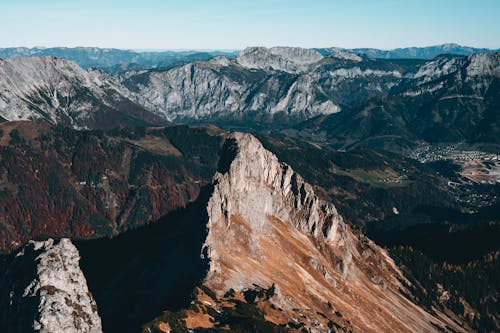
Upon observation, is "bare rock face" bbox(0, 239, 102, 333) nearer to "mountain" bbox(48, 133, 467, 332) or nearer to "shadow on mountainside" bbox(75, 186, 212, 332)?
"shadow on mountainside" bbox(75, 186, 212, 332)

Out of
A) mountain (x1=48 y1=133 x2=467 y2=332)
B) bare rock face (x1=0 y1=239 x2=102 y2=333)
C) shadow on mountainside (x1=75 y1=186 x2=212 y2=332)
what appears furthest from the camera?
shadow on mountainside (x1=75 y1=186 x2=212 y2=332)

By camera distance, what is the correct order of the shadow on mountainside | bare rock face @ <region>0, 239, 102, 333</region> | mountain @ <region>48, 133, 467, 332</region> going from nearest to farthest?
bare rock face @ <region>0, 239, 102, 333</region> < mountain @ <region>48, 133, 467, 332</region> < the shadow on mountainside

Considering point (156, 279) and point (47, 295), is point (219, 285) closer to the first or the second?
point (156, 279)

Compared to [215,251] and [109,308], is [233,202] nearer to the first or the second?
[215,251]

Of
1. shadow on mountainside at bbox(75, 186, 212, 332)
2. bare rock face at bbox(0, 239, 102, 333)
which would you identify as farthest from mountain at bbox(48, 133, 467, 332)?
bare rock face at bbox(0, 239, 102, 333)

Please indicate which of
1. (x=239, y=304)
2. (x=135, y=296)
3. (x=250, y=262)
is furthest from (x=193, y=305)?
(x=250, y=262)

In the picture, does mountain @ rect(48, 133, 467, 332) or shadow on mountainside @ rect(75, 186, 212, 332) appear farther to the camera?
shadow on mountainside @ rect(75, 186, 212, 332)

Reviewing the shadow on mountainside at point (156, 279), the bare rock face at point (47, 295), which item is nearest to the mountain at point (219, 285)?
the shadow on mountainside at point (156, 279)

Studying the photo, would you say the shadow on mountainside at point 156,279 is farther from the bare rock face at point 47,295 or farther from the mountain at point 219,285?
the bare rock face at point 47,295
